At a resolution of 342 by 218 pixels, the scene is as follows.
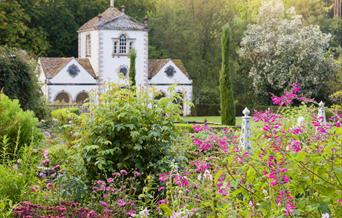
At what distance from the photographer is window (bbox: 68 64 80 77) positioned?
37.7 m

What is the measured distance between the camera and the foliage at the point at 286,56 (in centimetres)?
3634

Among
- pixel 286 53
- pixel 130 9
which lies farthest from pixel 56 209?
pixel 130 9

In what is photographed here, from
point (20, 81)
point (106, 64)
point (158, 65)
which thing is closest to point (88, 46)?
point (106, 64)

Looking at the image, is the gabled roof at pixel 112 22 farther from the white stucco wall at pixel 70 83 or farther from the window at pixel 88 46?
the white stucco wall at pixel 70 83

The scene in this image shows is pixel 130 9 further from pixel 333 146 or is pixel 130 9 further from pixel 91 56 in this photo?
pixel 333 146

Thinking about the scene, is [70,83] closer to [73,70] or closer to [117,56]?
[73,70]

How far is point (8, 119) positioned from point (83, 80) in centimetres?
2796

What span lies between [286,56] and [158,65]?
8.10 meters

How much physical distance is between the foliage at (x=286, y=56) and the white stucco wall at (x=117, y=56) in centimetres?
605

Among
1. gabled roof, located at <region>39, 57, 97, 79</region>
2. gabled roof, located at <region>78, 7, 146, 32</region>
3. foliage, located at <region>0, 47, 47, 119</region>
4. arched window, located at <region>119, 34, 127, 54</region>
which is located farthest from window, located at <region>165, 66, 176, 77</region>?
foliage, located at <region>0, 47, 47, 119</region>

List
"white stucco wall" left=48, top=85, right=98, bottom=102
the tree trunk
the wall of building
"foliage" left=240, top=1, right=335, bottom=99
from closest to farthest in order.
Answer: "foliage" left=240, top=1, right=335, bottom=99 → "white stucco wall" left=48, top=85, right=98, bottom=102 → the wall of building → the tree trunk

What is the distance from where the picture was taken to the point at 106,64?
1542 inches

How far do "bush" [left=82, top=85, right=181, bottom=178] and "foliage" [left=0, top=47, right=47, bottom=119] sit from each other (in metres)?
9.77

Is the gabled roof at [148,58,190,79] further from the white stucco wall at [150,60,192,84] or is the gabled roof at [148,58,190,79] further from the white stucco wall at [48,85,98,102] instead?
the white stucco wall at [48,85,98,102]
